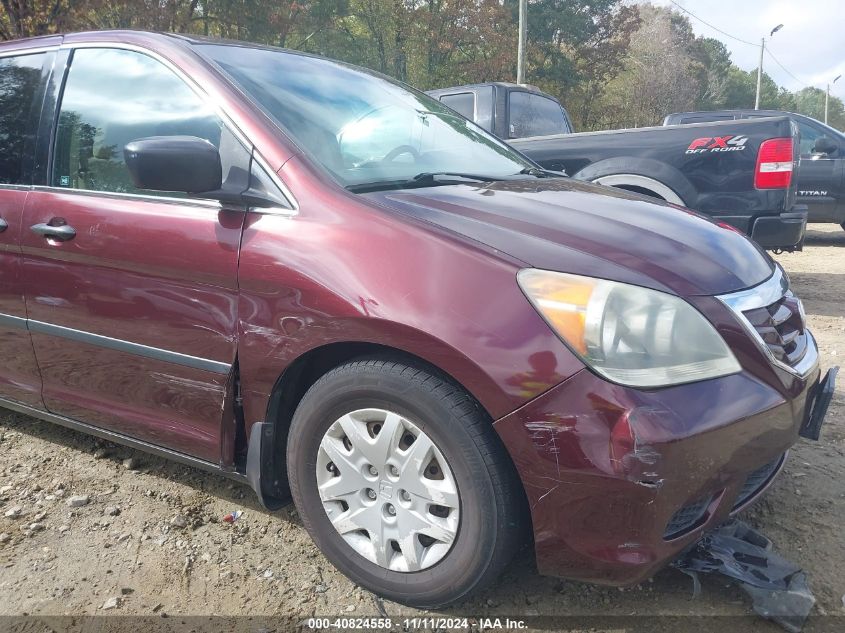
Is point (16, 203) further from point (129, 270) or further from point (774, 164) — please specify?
point (774, 164)

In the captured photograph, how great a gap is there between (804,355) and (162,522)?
229cm

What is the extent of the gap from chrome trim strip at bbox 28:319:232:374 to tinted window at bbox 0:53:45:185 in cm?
62

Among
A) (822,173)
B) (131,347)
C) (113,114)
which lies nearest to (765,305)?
(131,347)

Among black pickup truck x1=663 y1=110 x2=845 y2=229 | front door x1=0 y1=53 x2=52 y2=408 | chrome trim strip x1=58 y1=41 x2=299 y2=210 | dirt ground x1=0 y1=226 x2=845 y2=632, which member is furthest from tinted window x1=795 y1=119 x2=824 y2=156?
front door x1=0 y1=53 x2=52 y2=408

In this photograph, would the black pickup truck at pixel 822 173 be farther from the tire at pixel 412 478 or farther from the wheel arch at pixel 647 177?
the tire at pixel 412 478

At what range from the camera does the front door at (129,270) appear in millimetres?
2164

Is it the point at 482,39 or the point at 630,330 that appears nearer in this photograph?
the point at 630,330

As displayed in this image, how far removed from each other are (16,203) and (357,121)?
1.37 m

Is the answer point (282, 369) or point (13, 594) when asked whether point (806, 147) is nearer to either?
point (282, 369)

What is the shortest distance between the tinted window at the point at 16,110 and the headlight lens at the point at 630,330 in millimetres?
2186

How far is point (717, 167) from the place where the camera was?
517 cm

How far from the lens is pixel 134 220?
2295mm

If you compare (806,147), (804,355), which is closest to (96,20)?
(806,147)

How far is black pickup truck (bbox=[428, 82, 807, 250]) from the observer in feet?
16.6
